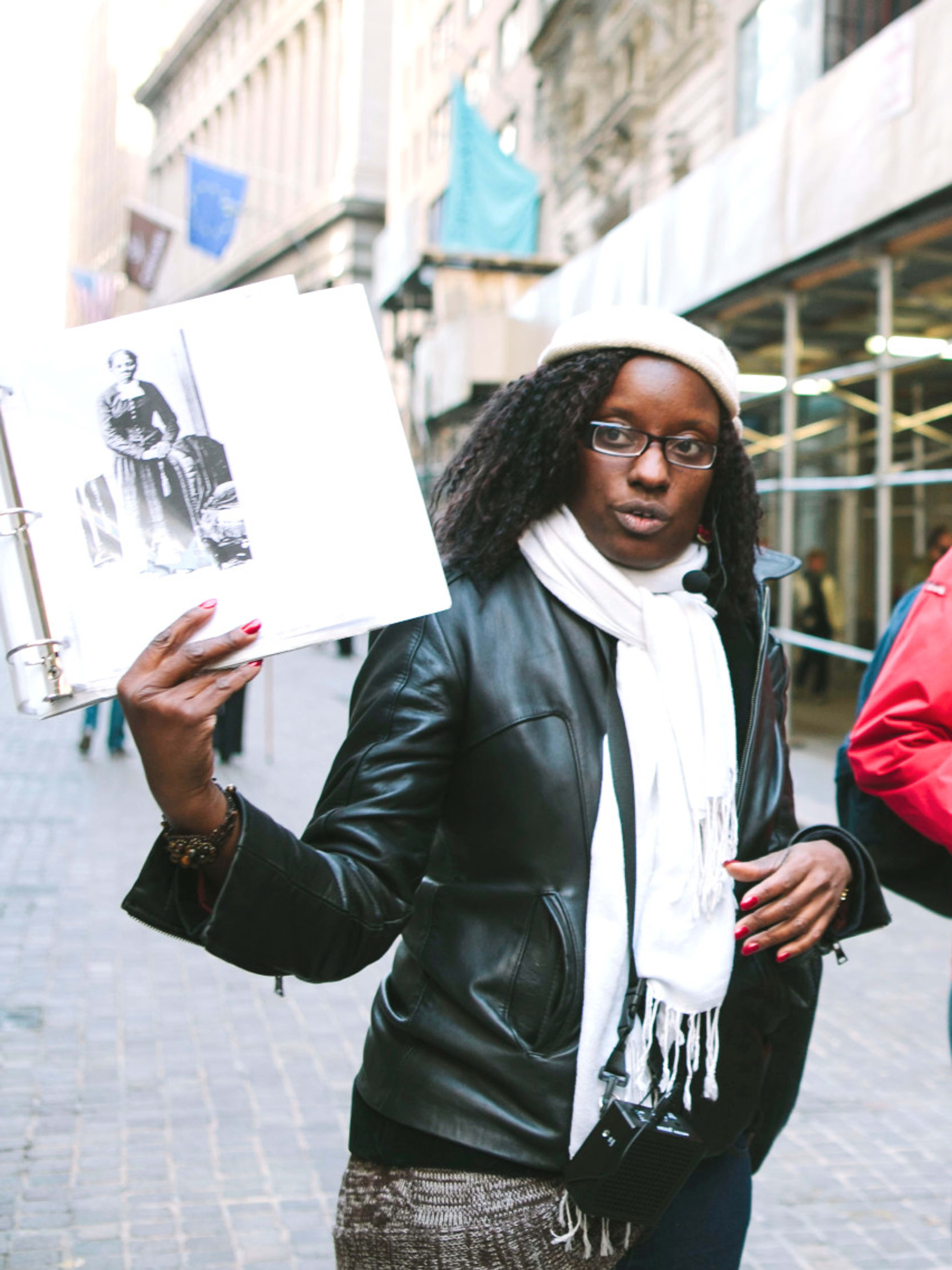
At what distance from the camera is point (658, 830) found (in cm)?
189

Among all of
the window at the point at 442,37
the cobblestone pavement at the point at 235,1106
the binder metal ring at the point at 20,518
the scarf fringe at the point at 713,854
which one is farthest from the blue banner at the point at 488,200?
the binder metal ring at the point at 20,518

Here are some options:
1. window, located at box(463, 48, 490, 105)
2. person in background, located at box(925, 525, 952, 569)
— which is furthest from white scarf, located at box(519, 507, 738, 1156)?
window, located at box(463, 48, 490, 105)

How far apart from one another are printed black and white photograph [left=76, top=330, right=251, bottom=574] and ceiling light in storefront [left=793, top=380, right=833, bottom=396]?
11.7 meters

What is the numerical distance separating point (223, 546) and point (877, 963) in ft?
19.8

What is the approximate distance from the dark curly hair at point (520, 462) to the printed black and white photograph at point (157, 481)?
496 mm

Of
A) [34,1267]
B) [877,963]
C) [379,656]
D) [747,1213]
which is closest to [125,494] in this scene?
[379,656]

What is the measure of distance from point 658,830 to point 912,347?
32.8ft

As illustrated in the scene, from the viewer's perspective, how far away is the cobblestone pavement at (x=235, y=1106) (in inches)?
159

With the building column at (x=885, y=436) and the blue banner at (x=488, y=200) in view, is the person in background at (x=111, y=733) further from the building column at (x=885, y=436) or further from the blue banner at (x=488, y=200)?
the blue banner at (x=488, y=200)

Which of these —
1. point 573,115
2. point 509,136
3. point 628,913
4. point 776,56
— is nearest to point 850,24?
point 776,56

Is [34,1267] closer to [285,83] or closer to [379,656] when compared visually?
[379,656]

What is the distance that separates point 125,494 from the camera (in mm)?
1558

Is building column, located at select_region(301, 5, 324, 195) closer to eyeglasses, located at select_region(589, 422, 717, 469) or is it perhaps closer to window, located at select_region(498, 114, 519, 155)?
window, located at select_region(498, 114, 519, 155)

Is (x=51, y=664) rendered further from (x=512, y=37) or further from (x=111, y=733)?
(x=512, y=37)
